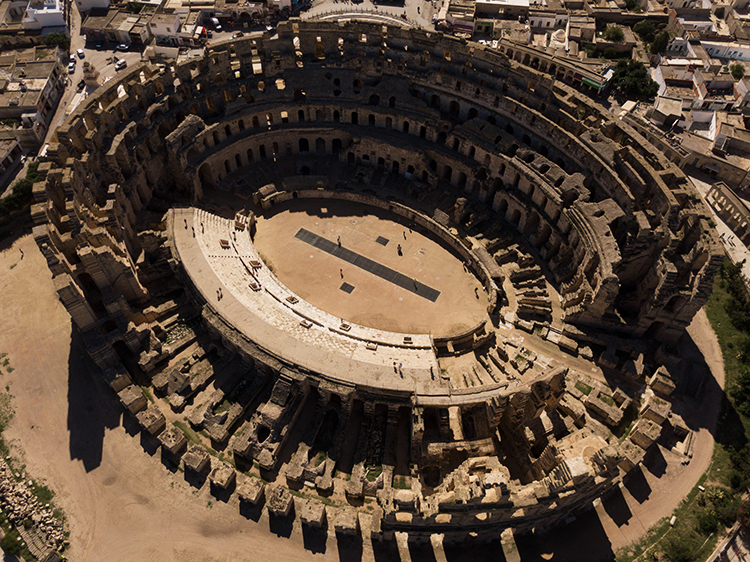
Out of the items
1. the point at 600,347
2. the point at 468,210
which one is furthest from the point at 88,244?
the point at 600,347

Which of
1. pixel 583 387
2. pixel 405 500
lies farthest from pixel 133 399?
pixel 583 387

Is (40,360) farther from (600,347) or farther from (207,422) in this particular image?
(600,347)

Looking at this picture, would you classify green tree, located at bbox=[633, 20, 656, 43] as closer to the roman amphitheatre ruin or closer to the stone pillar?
the roman amphitheatre ruin

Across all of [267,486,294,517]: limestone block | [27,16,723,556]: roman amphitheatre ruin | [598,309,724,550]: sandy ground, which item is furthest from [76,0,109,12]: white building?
[598,309,724,550]: sandy ground

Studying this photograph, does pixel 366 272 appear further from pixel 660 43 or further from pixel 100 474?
pixel 660 43

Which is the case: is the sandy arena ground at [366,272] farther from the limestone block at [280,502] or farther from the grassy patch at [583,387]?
the limestone block at [280,502]

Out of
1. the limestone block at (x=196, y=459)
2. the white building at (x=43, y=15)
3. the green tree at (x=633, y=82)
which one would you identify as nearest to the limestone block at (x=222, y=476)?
the limestone block at (x=196, y=459)
